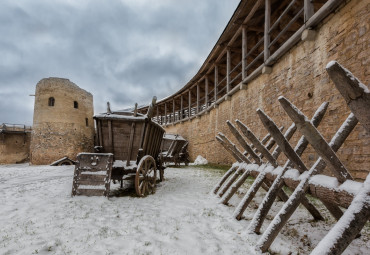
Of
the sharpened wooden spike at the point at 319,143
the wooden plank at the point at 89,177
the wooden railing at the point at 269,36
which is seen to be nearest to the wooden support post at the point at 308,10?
the wooden railing at the point at 269,36

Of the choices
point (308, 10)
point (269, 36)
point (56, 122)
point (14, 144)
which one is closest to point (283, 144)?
point (308, 10)

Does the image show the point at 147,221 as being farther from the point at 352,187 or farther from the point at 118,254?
the point at 352,187

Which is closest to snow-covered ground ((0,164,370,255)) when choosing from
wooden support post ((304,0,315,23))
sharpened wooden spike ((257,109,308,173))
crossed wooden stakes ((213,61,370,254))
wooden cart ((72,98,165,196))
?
crossed wooden stakes ((213,61,370,254))

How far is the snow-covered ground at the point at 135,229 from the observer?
1766mm

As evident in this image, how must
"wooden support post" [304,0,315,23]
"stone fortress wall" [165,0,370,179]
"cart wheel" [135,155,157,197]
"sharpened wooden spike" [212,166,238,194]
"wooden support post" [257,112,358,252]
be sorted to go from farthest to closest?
"wooden support post" [304,0,315,23] < "sharpened wooden spike" [212,166,238,194] < "cart wheel" [135,155,157,197] < "stone fortress wall" [165,0,370,179] < "wooden support post" [257,112,358,252]

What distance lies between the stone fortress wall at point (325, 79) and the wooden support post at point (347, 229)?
293 centimetres

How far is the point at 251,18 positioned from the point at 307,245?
8712 millimetres

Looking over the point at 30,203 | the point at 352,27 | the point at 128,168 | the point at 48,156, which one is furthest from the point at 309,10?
the point at 48,156

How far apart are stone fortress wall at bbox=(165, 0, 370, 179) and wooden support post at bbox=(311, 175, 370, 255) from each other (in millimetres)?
2935

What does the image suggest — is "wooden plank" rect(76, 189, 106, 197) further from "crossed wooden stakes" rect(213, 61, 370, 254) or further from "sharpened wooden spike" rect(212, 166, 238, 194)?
"crossed wooden stakes" rect(213, 61, 370, 254)

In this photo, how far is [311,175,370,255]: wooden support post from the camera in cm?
97

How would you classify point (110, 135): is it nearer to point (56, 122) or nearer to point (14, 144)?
point (56, 122)

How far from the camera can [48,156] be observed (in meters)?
15.7

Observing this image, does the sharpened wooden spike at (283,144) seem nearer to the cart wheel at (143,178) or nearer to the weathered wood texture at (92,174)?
the cart wheel at (143,178)
